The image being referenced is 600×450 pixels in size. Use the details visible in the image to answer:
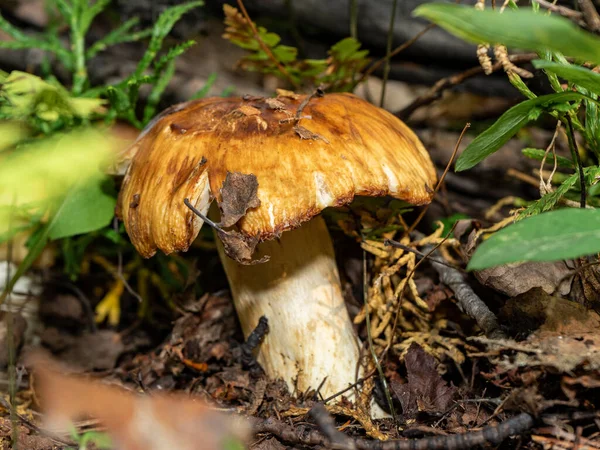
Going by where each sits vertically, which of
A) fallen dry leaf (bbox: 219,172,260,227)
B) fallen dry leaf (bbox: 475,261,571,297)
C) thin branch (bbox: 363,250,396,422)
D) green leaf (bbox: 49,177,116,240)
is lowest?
thin branch (bbox: 363,250,396,422)

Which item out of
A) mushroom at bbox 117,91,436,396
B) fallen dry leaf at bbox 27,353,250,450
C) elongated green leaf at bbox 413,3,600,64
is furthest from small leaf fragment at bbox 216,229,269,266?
elongated green leaf at bbox 413,3,600,64

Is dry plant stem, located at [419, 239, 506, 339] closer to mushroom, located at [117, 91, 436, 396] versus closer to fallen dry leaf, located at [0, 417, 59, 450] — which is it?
mushroom, located at [117, 91, 436, 396]

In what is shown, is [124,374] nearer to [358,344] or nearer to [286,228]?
[358,344]

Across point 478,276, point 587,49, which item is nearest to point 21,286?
point 478,276

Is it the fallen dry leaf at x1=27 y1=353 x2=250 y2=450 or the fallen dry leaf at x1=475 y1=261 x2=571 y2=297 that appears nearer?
the fallen dry leaf at x1=27 y1=353 x2=250 y2=450

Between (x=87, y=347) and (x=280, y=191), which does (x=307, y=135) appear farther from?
(x=87, y=347)
